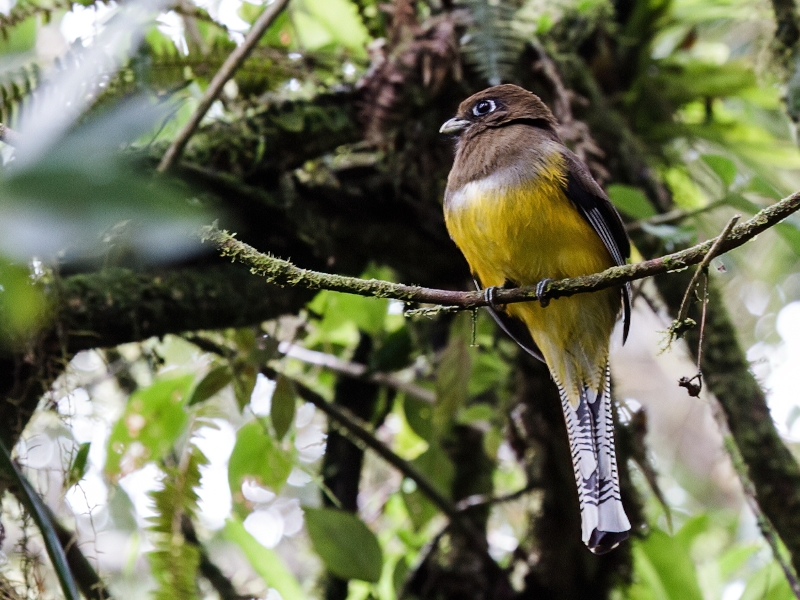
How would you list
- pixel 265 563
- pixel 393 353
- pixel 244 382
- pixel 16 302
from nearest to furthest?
→ 1. pixel 16 302
2. pixel 265 563
3. pixel 244 382
4. pixel 393 353

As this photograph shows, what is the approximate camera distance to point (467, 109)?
9.45 feet

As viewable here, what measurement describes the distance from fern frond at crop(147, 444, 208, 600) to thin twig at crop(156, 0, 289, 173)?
0.86m

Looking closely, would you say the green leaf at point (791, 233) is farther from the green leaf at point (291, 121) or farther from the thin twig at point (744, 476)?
the green leaf at point (291, 121)

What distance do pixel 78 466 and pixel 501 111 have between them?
1708 mm

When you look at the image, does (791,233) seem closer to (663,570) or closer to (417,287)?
(663,570)

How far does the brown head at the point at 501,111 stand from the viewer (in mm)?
2783

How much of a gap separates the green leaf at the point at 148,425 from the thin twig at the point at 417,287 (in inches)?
61.3

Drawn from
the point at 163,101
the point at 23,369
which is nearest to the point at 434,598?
the point at 23,369

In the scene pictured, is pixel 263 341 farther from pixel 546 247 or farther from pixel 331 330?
pixel 546 247

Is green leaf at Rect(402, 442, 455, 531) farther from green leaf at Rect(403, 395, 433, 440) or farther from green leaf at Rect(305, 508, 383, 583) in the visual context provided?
green leaf at Rect(305, 508, 383, 583)

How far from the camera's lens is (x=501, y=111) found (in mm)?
2826

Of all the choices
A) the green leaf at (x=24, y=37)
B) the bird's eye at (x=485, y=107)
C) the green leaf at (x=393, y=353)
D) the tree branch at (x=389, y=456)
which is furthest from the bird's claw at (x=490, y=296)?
the green leaf at (x=24, y=37)

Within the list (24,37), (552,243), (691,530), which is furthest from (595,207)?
(24,37)

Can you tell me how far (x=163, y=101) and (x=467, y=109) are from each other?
1.00m
